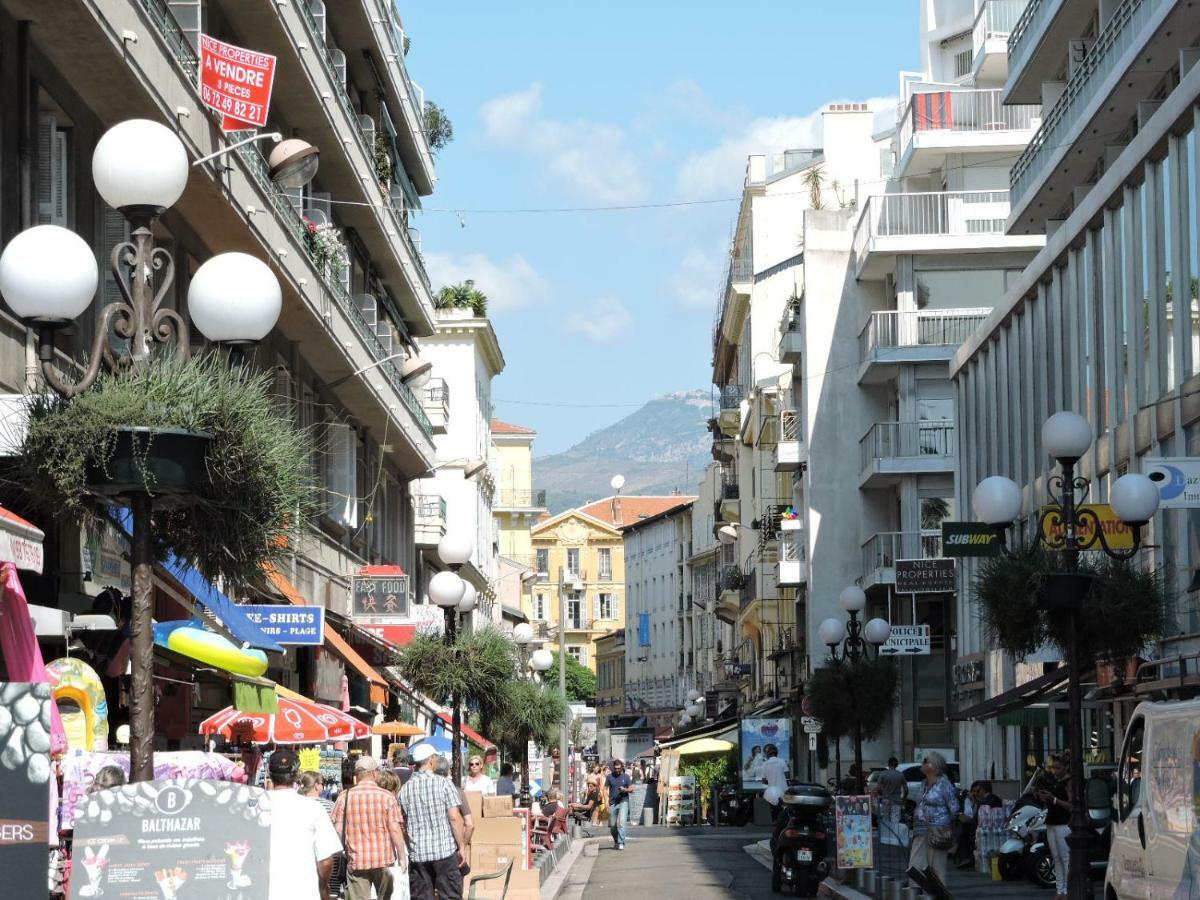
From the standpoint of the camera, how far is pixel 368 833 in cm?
1542

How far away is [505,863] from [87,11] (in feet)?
35.4

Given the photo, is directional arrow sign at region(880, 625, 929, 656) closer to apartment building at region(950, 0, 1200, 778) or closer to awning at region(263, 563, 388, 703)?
apartment building at region(950, 0, 1200, 778)

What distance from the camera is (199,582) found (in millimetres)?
18156

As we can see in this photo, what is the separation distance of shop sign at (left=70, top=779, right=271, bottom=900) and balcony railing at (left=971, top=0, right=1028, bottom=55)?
44.1m

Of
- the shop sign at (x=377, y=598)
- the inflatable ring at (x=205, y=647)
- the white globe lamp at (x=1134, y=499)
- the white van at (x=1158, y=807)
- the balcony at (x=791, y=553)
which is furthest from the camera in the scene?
the balcony at (x=791, y=553)

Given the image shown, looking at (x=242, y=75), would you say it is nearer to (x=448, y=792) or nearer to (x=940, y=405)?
(x=448, y=792)

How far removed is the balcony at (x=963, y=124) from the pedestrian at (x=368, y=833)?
1514 inches

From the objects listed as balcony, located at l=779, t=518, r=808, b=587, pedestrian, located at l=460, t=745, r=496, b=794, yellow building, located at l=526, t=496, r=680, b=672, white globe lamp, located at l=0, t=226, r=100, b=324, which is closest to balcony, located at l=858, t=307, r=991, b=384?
balcony, located at l=779, t=518, r=808, b=587

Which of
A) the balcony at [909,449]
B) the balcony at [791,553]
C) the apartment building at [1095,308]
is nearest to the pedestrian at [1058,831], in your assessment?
the apartment building at [1095,308]

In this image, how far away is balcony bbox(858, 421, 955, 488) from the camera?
167ft

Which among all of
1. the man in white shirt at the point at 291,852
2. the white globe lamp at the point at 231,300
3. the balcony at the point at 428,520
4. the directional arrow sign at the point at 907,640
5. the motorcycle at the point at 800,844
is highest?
the balcony at the point at 428,520

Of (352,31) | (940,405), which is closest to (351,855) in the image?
(352,31)

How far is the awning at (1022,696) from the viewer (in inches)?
1041

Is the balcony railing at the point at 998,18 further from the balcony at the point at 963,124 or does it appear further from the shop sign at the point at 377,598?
the shop sign at the point at 377,598
